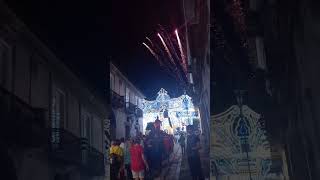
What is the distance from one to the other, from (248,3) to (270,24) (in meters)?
0.47

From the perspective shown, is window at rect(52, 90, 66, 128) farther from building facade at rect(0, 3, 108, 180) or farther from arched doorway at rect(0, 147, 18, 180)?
arched doorway at rect(0, 147, 18, 180)

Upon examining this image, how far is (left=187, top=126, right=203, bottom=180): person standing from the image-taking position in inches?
231

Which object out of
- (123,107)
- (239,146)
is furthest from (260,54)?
(123,107)

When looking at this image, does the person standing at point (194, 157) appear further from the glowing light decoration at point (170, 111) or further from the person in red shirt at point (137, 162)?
the person in red shirt at point (137, 162)

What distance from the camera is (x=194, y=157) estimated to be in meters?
5.89

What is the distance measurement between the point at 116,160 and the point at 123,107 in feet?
3.10

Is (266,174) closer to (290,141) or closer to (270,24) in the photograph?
(290,141)

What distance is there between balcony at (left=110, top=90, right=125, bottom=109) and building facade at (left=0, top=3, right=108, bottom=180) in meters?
0.52

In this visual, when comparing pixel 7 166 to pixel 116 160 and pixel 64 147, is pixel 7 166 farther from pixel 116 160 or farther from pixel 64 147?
pixel 116 160

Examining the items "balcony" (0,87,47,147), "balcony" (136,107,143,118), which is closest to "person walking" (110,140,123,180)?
"balcony" (136,107,143,118)

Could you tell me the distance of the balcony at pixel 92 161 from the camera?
17.4 feet

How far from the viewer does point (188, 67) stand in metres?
9.72

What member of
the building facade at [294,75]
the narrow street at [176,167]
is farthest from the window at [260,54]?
the narrow street at [176,167]

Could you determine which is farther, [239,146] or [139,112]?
[139,112]
